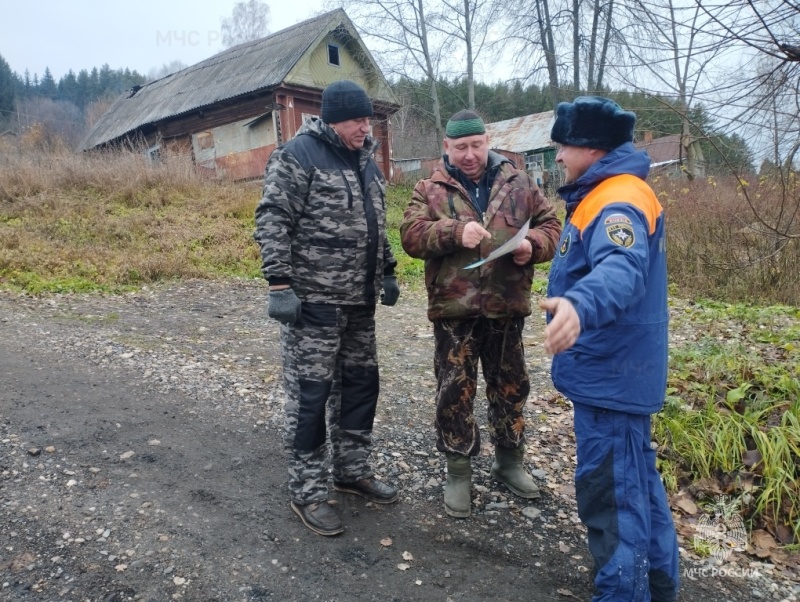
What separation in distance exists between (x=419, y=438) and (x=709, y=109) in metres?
3.20

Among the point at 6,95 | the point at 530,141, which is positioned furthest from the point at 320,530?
the point at 6,95

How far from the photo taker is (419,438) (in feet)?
13.5

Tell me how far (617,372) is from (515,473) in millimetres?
1438

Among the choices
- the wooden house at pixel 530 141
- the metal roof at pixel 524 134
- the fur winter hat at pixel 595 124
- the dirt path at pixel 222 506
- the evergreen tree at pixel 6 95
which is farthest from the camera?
the evergreen tree at pixel 6 95

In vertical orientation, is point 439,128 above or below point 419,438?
above

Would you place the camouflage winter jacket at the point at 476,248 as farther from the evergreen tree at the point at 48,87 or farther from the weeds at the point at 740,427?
the evergreen tree at the point at 48,87

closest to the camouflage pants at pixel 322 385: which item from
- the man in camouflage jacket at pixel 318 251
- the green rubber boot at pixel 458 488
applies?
the man in camouflage jacket at pixel 318 251

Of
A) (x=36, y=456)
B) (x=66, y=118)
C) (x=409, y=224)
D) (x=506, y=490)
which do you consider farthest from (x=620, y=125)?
(x=66, y=118)

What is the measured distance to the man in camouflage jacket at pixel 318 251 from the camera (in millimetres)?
2863

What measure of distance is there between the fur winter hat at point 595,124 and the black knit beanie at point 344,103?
108 centimetres

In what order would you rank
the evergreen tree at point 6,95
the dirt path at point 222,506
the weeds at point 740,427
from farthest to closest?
the evergreen tree at point 6,95 → the weeds at point 740,427 → the dirt path at point 222,506

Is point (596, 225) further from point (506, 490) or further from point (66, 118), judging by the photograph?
point (66, 118)

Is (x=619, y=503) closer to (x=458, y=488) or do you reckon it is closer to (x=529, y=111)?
(x=458, y=488)

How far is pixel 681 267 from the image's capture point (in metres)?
9.40
